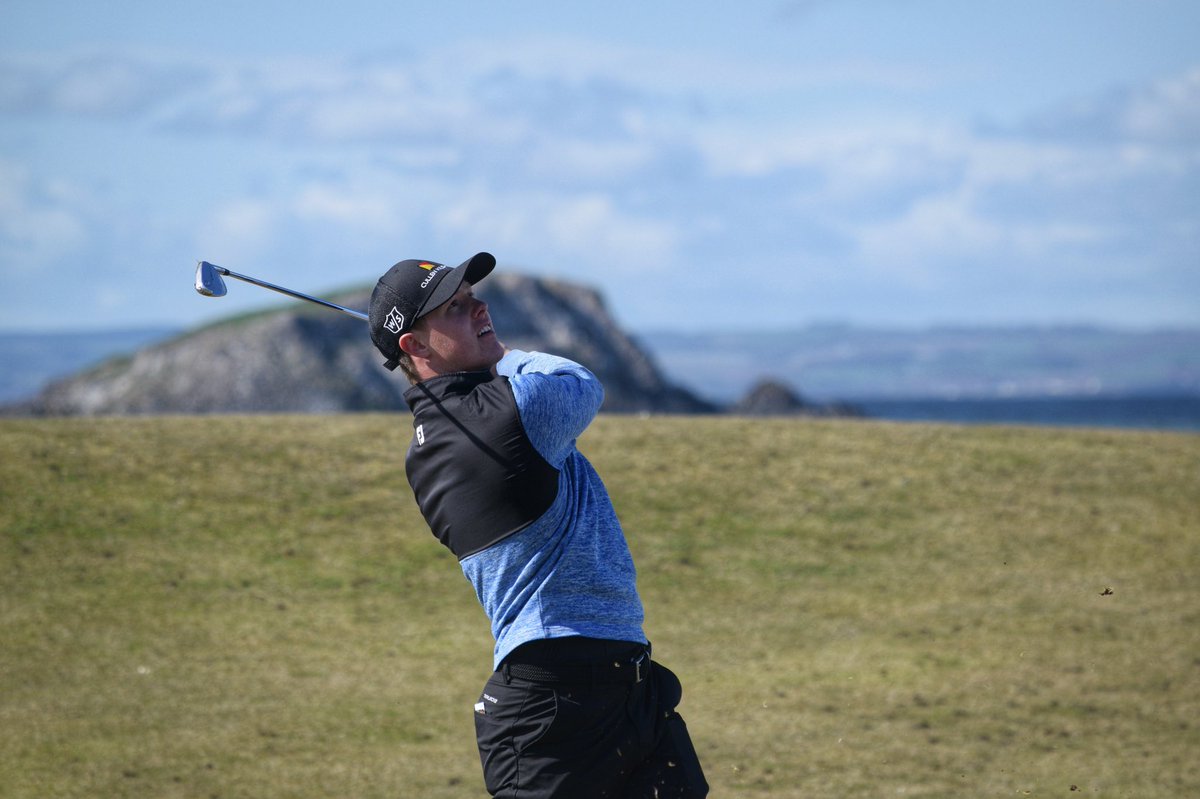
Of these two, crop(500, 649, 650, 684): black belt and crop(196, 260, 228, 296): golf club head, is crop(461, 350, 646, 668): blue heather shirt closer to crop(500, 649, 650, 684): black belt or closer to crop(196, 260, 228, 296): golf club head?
crop(500, 649, 650, 684): black belt

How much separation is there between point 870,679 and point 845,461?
5149mm

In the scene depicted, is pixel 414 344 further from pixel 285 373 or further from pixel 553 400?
pixel 285 373

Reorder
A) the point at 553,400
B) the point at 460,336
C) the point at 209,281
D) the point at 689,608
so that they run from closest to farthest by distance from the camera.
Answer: the point at 553,400, the point at 460,336, the point at 209,281, the point at 689,608

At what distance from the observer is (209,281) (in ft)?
18.0

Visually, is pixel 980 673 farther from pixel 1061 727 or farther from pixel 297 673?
pixel 297 673

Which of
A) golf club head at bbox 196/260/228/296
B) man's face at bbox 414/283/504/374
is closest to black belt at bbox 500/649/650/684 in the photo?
man's face at bbox 414/283/504/374

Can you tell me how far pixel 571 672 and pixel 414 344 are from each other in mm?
1258

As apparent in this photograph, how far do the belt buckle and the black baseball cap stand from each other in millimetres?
1353

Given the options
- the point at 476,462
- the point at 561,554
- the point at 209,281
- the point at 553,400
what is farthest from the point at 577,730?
the point at 209,281

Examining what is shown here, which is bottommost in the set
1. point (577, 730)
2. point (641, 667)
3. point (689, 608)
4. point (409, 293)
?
point (689, 608)

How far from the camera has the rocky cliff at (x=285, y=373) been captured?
4304 inches

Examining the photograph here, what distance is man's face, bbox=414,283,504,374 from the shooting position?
4.91m

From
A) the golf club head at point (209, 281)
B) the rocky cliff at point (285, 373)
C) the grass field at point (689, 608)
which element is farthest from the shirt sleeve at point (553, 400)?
the rocky cliff at point (285, 373)

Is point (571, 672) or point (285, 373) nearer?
point (571, 672)
